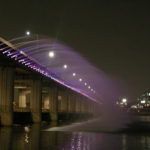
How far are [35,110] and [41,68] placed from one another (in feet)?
28.2

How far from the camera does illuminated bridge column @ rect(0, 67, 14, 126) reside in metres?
59.8

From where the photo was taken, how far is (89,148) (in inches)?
1096

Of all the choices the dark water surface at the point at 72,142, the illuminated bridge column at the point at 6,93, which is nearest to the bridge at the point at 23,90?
the illuminated bridge column at the point at 6,93

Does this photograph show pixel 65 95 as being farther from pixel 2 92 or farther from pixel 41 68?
pixel 2 92

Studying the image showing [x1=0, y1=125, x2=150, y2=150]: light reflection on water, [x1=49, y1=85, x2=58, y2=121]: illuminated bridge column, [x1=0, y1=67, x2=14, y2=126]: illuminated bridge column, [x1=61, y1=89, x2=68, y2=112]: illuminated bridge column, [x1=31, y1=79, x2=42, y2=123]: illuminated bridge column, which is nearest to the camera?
[x1=0, y1=125, x2=150, y2=150]: light reflection on water

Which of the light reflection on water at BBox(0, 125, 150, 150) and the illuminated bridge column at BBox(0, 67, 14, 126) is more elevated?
the illuminated bridge column at BBox(0, 67, 14, 126)

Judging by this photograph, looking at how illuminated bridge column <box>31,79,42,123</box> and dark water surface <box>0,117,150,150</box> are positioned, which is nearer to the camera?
dark water surface <box>0,117,150,150</box>

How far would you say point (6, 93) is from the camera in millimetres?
60656

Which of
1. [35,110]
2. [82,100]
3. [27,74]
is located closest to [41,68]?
[27,74]

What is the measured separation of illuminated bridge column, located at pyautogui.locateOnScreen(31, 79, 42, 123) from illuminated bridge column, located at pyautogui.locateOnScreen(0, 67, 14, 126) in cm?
1788

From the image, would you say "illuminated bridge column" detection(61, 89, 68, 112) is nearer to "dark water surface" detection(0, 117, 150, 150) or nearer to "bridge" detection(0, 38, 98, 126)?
"bridge" detection(0, 38, 98, 126)

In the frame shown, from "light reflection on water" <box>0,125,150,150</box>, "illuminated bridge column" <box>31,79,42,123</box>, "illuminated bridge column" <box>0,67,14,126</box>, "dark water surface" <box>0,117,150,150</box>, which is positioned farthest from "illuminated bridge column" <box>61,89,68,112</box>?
"light reflection on water" <box>0,125,150,150</box>

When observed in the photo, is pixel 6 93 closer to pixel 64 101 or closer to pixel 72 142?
pixel 72 142

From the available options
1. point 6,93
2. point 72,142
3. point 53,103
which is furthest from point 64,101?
point 72,142
